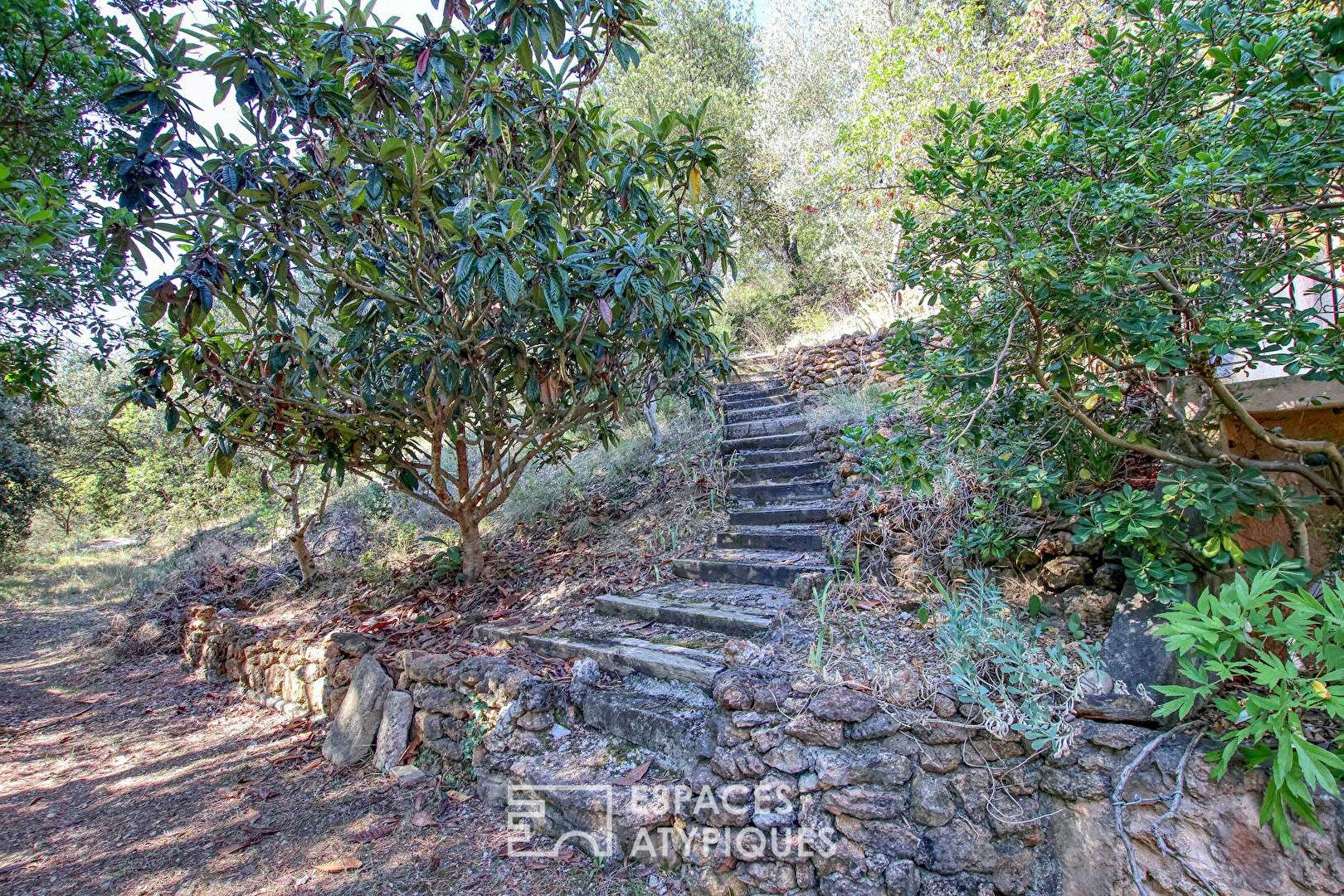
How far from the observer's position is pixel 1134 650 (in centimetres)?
210

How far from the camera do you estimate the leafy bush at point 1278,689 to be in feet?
5.20

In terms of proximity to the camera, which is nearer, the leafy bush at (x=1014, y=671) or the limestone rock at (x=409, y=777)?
the leafy bush at (x=1014, y=671)

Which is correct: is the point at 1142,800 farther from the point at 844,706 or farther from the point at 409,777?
the point at 409,777

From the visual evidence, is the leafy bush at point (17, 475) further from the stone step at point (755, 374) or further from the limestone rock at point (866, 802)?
the limestone rock at point (866, 802)

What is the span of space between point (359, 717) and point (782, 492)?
3226 mm

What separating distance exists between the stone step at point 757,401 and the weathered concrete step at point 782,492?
1956 mm

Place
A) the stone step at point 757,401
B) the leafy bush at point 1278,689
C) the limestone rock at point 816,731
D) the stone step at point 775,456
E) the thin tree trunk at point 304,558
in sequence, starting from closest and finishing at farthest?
the leafy bush at point 1278,689
the limestone rock at point 816,731
the stone step at point 775,456
the thin tree trunk at point 304,558
the stone step at point 757,401

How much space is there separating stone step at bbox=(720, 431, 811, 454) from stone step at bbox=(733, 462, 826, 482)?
0.28 m

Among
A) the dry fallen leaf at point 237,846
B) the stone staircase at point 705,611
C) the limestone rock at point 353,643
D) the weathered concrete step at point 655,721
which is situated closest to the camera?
the weathered concrete step at point 655,721

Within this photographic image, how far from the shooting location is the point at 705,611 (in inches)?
136

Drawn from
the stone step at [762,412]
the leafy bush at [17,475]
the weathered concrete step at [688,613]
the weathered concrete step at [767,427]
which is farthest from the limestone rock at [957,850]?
the leafy bush at [17,475]

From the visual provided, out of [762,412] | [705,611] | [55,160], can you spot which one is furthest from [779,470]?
[55,160]

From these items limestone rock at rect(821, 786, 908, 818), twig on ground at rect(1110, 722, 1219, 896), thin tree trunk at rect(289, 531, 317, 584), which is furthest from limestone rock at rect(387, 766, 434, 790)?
thin tree trunk at rect(289, 531, 317, 584)

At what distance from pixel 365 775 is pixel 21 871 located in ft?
4.74
